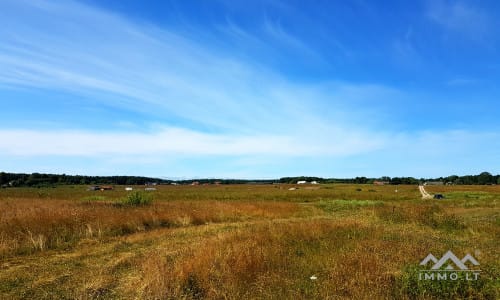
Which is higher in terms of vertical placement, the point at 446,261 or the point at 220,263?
the point at 446,261

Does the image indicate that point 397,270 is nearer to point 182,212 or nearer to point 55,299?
point 55,299

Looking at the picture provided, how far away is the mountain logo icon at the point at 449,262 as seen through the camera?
7.54m

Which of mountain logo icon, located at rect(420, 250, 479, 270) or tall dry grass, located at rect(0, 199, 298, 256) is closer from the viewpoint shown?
mountain logo icon, located at rect(420, 250, 479, 270)

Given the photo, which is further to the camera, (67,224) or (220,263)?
(67,224)

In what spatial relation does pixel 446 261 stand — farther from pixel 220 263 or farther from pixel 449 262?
pixel 220 263

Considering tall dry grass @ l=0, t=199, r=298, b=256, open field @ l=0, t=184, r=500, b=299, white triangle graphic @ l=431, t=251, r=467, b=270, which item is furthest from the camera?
tall dry grass @ l=0, t=199, r=298, b=256

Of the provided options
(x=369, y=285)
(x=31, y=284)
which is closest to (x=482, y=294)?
(x=369, y=285)
